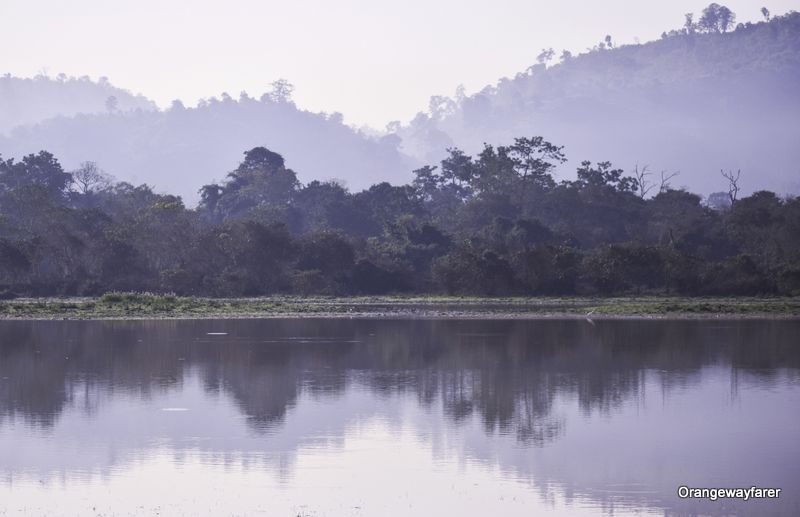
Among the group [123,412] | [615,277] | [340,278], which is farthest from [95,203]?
[123,412]

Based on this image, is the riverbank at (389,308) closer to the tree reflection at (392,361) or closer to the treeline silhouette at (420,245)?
the treeline silhouette at (420,245)

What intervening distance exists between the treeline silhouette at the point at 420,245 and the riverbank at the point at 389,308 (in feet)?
10.3

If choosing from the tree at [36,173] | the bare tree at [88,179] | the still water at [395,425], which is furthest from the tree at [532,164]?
the still water at [395,425]

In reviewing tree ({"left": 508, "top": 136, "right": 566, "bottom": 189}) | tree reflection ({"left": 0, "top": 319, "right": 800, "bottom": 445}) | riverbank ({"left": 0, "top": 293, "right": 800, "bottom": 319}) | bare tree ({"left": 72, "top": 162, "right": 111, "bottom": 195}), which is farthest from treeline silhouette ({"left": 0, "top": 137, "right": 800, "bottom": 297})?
tree reflection ({"left": 0, "top": 319, "right": 800, "bottom": 445})

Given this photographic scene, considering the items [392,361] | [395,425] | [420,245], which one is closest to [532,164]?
[420,245]

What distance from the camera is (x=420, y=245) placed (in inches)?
3137

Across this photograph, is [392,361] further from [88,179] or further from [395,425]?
[88,179]

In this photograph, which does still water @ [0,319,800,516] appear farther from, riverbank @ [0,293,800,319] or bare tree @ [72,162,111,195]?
bare tree @ [72,162,111,195]

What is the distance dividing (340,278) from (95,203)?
1745 inches

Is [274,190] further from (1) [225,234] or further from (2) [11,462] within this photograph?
(2) [11,462]

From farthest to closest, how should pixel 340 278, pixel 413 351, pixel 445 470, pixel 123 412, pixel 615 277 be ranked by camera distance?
1. pixel 340 278
2. pixel 615 277
3. pixel 413 351
4. pixel 123 412
5. pixel 445 470

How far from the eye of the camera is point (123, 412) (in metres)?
24.7

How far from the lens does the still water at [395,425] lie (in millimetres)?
17062

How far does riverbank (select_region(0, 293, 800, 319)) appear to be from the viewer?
53250 mm
